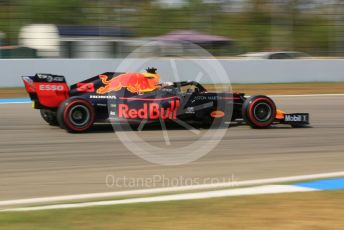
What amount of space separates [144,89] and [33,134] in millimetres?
1956

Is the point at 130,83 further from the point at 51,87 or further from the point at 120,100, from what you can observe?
the point at 51,87

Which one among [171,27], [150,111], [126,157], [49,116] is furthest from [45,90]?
[171,27]

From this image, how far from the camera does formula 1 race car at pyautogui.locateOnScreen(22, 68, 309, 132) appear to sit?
30.3 feet

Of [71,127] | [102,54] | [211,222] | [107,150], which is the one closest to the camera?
[211,222]

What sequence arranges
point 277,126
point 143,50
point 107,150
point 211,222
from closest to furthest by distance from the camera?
point 211,222 < point 107,150 < point 277,126 < point 143,50

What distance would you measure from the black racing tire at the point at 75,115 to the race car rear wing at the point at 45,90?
0.68 feet

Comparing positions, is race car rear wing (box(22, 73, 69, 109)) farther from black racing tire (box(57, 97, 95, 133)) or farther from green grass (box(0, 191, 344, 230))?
green grass (box(0, 191, 344, 230))

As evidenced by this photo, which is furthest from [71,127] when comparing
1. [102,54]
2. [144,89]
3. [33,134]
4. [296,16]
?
[296,16]

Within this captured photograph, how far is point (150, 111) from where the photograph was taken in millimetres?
9430

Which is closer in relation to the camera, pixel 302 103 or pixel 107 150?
pixel 107 150

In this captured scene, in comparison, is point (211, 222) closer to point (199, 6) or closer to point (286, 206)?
point (286, 206)

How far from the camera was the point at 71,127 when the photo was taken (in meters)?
9.30

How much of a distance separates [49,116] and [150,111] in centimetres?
184

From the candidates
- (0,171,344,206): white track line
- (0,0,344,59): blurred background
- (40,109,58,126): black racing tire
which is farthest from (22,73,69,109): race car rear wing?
(0,0,344,59): blurred background
